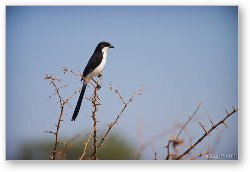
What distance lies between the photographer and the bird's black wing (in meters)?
2.73

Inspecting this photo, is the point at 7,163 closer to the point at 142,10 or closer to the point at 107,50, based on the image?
the point at 107,50

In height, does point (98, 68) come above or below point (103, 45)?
below

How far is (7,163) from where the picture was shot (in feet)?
8.86

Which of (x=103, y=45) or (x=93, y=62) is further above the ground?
(x=103, y=45)

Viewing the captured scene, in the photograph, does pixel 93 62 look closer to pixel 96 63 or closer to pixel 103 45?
pixel 96 63

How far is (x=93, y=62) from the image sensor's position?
8.96 feet

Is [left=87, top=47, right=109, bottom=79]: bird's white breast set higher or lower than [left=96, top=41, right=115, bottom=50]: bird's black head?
lower

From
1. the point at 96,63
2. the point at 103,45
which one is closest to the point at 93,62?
the point at 96,63

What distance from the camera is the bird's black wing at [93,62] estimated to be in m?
2.73

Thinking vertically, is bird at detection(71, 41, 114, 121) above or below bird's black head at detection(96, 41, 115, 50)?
below

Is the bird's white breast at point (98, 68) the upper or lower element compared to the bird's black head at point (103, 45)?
lower

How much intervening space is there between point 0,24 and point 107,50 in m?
0.69

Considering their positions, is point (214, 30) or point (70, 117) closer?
point (70, 117)

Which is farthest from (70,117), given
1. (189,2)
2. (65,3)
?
(189,2)
